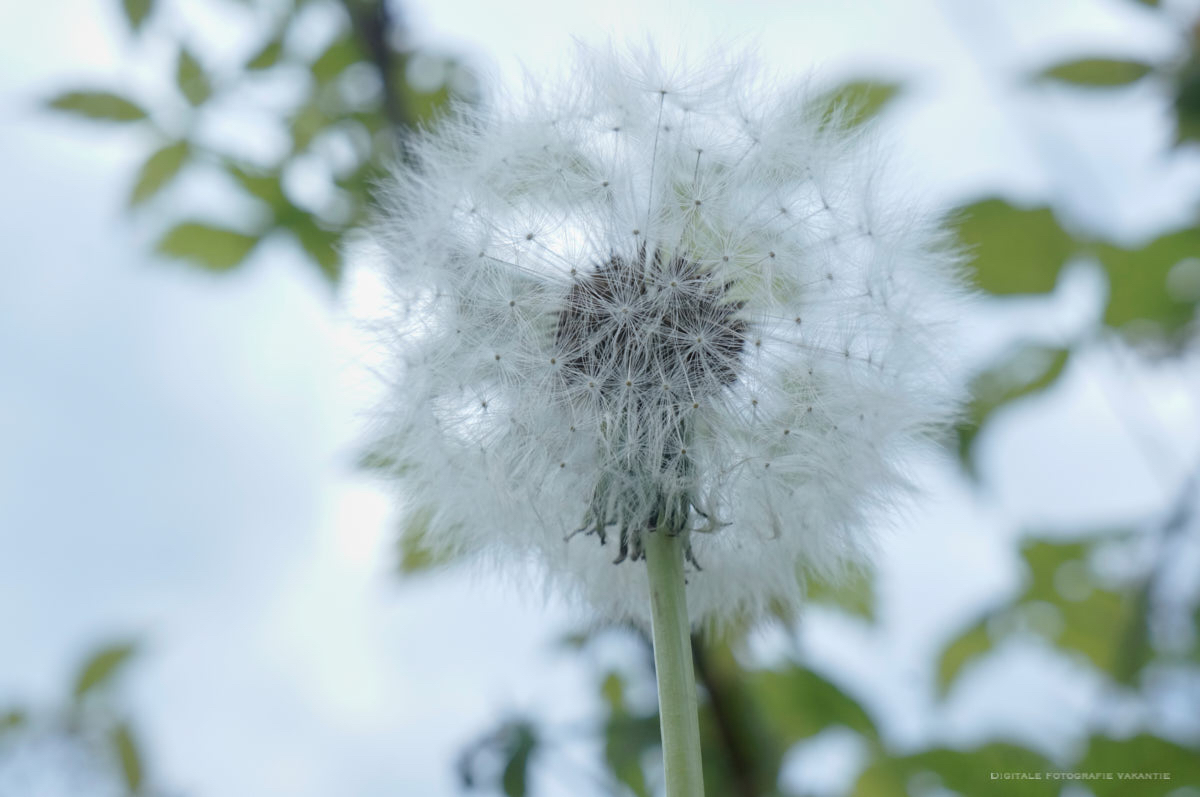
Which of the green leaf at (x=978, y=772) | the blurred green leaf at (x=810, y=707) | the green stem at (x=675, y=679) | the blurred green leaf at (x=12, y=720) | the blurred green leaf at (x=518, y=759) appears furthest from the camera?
the blurred green leaf at (x=12, y=720)

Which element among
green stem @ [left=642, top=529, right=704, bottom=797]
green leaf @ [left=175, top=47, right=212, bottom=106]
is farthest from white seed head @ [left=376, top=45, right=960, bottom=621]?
green leaf @ [left=175, top=47, right=212, bottom=106]

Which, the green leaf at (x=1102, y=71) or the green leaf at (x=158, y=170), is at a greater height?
the green leaf at (x=1102, y=71)

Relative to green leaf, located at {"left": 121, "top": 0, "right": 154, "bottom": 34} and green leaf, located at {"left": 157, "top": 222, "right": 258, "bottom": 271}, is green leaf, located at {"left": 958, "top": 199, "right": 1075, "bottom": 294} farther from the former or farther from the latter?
green leaf, located at {"left": 121, "top": 0, "right": 154, "bottom": 34}

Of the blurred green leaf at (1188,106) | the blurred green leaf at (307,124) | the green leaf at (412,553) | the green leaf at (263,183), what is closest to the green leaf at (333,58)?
the blurred green leaf at (307,124)

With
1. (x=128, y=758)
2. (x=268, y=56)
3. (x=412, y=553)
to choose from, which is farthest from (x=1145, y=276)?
(x=128, y=758)

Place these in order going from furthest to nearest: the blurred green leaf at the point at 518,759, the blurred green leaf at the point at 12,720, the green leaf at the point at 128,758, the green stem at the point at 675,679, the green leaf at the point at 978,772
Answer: the blurred green leaf at the point at 12,720 → the green leaf at the point at 128,758 → the green leaf at the point at 978,772 → the blurred green leaf at the point at 518,759 → the green stem at the point at 675,679

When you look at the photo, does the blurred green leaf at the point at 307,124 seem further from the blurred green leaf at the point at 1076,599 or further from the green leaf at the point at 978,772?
the blurred green leaf at the point at 1076,599
